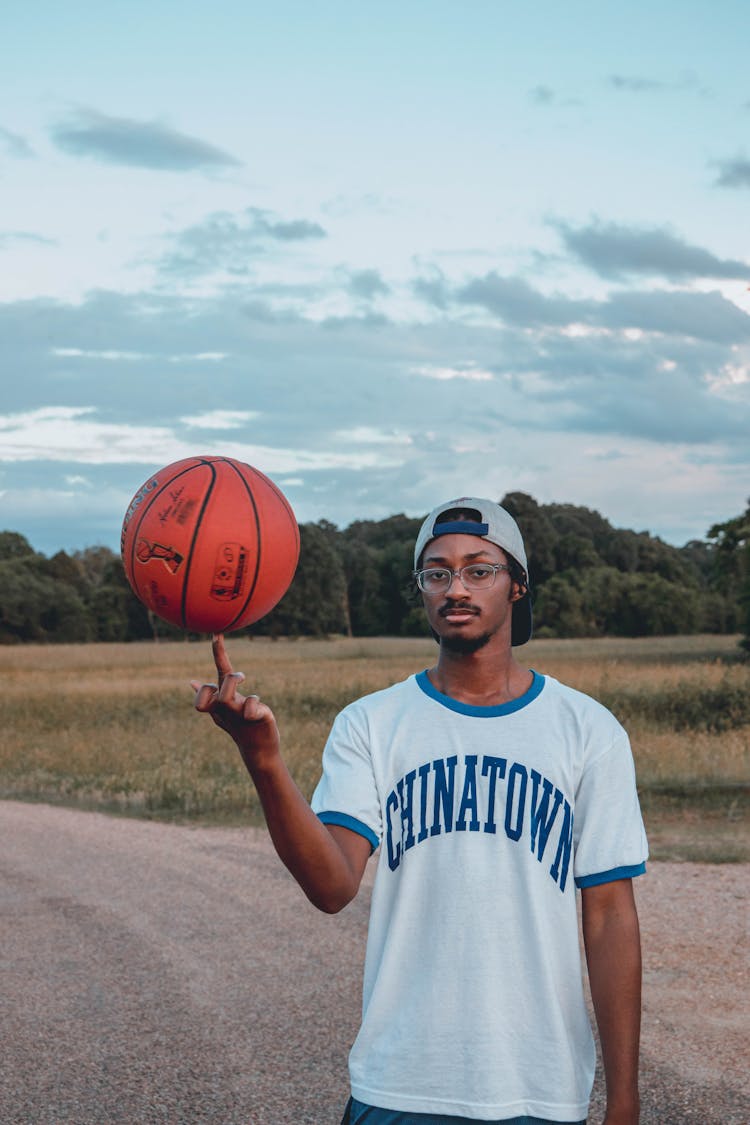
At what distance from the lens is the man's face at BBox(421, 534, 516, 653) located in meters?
3.11

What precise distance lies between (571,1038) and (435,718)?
0.74m

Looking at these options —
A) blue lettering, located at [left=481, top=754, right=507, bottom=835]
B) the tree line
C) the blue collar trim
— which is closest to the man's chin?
the blue collar trim

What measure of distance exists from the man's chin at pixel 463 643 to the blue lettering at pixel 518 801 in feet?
1.08

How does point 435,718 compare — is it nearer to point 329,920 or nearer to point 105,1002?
point 105,1002

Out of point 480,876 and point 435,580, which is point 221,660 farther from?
point 480,876

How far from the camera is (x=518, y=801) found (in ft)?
9.29

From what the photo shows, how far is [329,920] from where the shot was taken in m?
9.56

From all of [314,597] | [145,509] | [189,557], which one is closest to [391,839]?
[189,557]

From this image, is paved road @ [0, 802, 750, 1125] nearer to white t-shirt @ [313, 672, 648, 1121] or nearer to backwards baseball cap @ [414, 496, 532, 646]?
white t-shirt @ [313, 672, 648, 1121]

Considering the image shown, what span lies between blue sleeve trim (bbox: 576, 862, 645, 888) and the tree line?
62.1m

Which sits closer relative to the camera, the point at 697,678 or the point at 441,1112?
the point at 441,1112

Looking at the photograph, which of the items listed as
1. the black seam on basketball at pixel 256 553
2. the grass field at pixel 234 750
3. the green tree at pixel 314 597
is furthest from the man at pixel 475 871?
the green tree at pixel 314 597

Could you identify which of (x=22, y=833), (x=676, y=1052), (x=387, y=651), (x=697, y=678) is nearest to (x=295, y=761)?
(x=22, y=833)

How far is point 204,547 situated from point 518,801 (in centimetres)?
119
